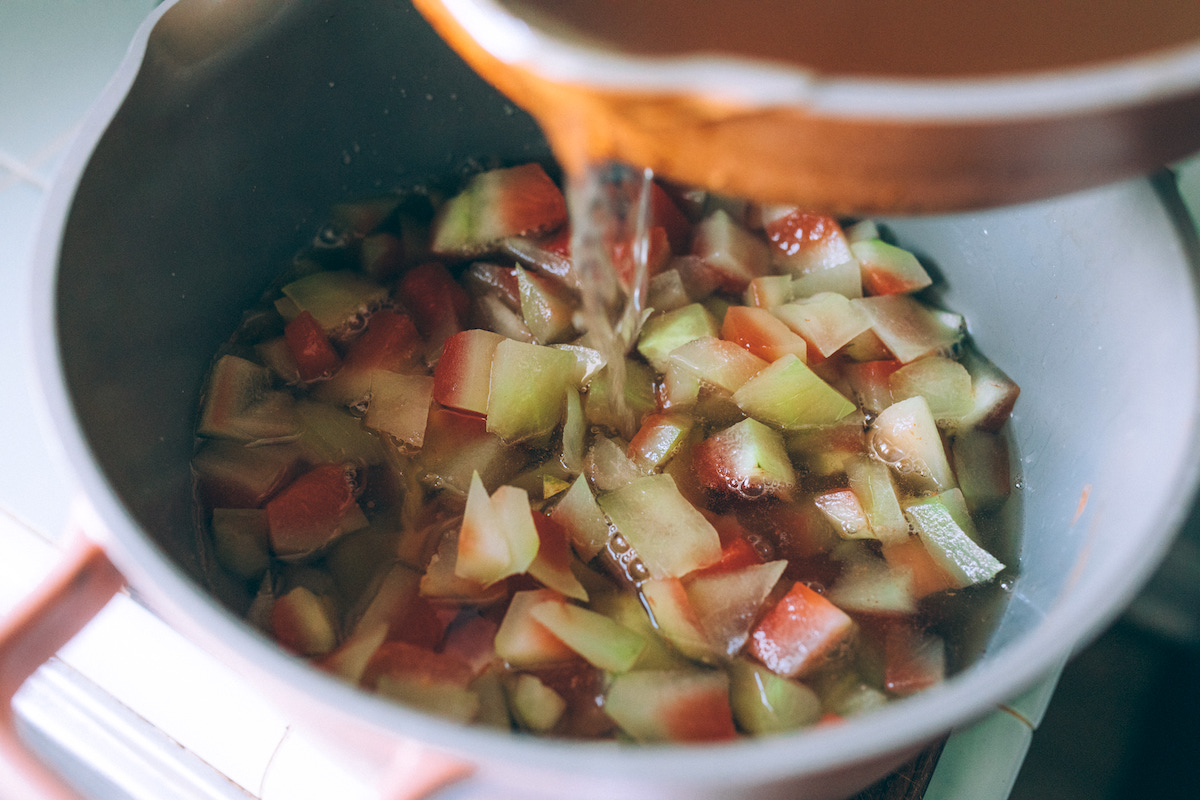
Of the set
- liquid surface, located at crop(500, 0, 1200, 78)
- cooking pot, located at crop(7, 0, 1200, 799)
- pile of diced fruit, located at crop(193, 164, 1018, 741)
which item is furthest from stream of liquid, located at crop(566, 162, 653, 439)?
cooking pot, located at crop(7, 0, 1200, 799)

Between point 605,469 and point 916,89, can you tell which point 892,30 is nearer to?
point 916,89

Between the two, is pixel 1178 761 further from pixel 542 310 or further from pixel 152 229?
pixel 152 229

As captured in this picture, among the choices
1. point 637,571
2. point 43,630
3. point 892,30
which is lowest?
point 637,571

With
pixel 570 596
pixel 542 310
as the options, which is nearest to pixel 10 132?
pixel 542 310

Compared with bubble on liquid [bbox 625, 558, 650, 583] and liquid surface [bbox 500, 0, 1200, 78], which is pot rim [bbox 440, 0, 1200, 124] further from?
bubble on liquid [bbox 625, 558, 650, 583]

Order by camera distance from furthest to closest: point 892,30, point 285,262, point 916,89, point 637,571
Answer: point 285,262
point 637,571
point 892,30
point 916,89

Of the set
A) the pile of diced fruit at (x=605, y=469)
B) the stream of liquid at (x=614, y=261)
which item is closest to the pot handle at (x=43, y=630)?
the pile of diced fruit at (x=605, y=469)

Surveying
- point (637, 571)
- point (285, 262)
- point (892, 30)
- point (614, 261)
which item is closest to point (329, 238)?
point (285, 262)

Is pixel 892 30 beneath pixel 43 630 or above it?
above
